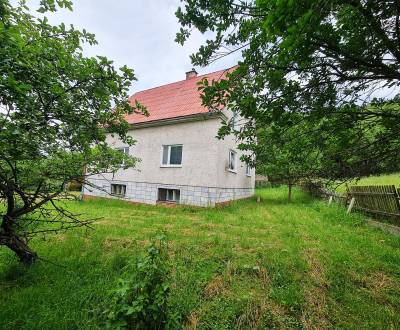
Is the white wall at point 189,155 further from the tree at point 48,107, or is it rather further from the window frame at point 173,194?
the tree at point 48,107

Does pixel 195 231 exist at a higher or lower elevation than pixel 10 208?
lower

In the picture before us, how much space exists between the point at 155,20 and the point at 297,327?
6.29m

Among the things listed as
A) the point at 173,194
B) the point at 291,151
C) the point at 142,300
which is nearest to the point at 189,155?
the point at 173,194

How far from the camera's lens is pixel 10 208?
121 inches

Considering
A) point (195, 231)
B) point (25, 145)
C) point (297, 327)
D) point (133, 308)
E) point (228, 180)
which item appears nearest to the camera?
point (25, 145)

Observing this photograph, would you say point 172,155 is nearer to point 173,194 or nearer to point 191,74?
point 173,194

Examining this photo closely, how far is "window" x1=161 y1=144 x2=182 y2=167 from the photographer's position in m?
10.7

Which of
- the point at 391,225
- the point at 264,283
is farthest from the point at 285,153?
the point at 391,225

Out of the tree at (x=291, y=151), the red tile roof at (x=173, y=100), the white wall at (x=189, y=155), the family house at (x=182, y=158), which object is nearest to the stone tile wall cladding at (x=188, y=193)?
the family house at (x=182, y=158)

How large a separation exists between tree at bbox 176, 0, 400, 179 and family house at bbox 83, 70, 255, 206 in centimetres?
625

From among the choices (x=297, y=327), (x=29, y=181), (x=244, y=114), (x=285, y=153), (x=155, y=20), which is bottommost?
(x=297, y=327)

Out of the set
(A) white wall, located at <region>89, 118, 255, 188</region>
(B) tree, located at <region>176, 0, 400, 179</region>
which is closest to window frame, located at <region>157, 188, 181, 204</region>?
(A) white wall, located at <region>89, 118, 255, 188</region>

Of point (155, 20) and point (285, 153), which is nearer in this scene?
point (285, 153)

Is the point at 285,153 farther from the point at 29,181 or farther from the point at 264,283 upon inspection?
the point at 29,181
